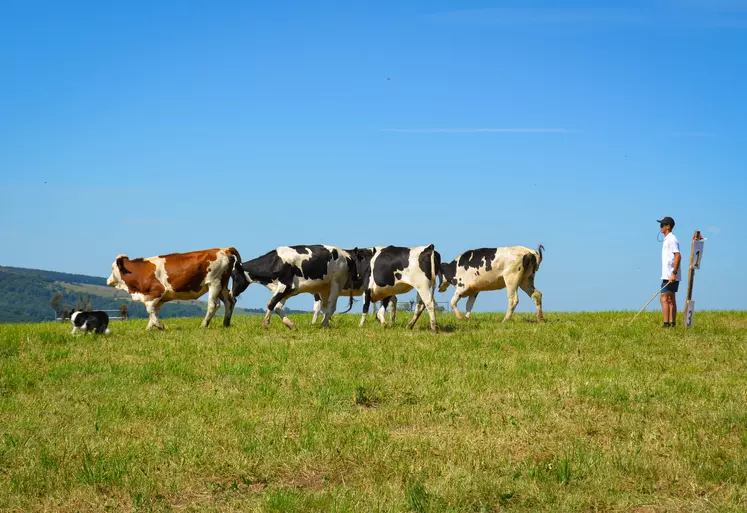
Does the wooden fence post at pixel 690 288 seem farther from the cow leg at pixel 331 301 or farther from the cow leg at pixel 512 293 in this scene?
the cow leg at pixel 331 301

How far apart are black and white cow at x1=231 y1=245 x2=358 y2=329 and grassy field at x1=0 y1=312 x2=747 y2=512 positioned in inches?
164

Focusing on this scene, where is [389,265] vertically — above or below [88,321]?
above

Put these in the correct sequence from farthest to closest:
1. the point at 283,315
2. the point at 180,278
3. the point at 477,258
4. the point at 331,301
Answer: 1. the point at 477,258
2. the point at 180,278
3. the point at 331,301
4. the point at 283,315

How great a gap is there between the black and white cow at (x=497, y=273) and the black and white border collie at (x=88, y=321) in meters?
10.3

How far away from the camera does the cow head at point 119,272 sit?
2349 centimetres

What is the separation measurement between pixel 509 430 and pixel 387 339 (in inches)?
334

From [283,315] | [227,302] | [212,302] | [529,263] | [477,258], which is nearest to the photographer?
[283,315]

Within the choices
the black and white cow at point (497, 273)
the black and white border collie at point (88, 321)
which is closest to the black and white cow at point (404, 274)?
the black and white cow at point (497, 273)

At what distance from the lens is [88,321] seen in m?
21.5

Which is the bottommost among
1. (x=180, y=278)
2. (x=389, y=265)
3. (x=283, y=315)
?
(x=283, y=315)

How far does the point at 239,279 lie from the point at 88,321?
153 inches

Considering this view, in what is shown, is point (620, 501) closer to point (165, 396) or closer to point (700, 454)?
point (700, 454)

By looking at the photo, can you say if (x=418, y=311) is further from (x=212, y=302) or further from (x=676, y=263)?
(x=676, y=263)

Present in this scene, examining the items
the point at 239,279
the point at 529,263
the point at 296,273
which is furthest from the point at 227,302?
the point at 529,263
